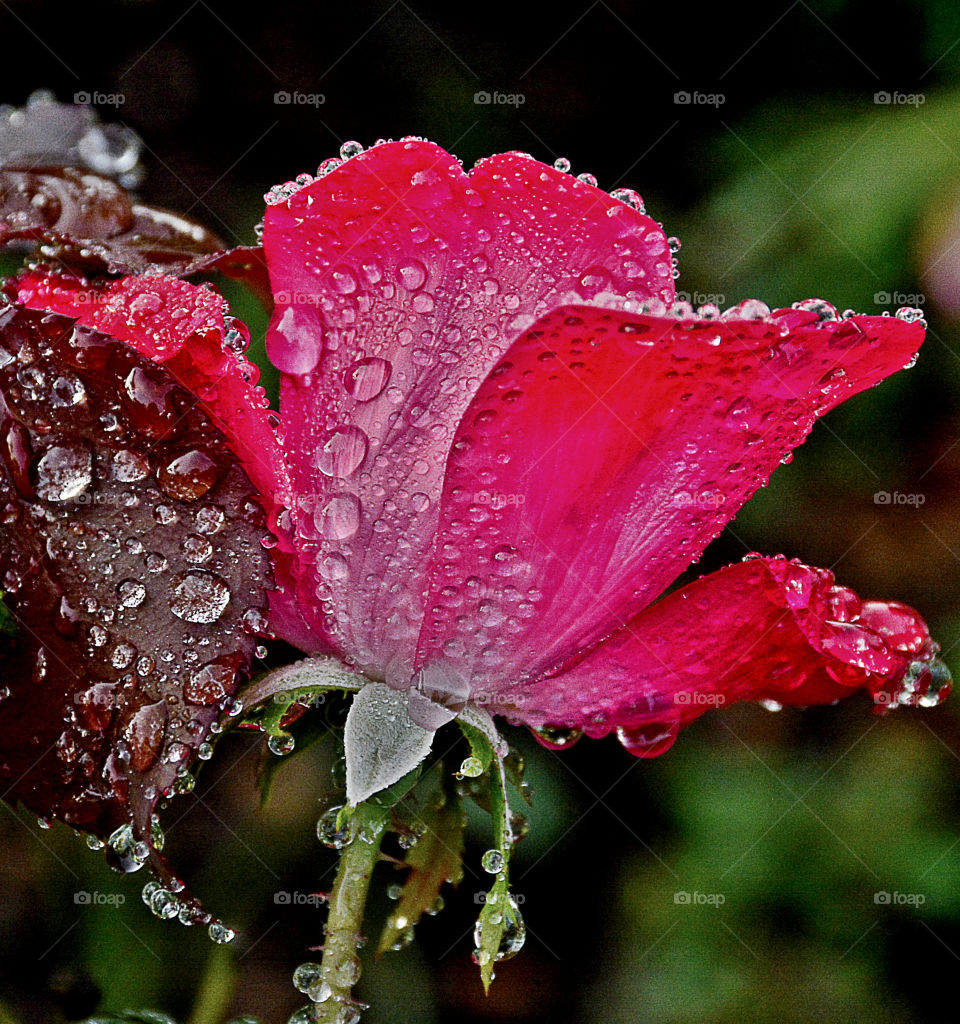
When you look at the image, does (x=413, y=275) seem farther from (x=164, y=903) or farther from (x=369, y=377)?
(x=164, y=903)

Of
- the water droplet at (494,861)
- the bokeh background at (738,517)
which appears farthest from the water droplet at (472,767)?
the bokeh background at (738,517)

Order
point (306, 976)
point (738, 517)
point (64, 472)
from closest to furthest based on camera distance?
point (64, 472) < point (306, 976) < point (738, 517)

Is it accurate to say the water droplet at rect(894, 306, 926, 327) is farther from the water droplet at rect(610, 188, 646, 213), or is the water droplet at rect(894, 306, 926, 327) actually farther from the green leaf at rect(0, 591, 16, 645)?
the green leaf at rect(0, 591, 16, 645)

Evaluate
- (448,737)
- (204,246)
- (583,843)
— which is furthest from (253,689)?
(583,843)

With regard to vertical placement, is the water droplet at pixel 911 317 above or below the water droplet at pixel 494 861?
above

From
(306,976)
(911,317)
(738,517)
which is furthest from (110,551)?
(738,517)

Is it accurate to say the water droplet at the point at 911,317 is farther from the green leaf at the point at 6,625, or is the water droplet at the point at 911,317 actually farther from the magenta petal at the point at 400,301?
the green leaf at the point at 6,625

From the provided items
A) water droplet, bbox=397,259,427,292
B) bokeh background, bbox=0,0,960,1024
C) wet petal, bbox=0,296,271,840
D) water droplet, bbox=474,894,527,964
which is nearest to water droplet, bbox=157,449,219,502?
wet petal, bbox=0,296,271,840
